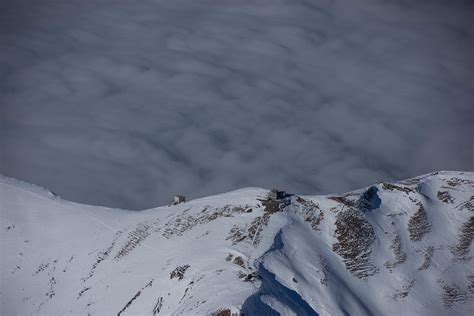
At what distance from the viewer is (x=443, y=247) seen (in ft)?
401

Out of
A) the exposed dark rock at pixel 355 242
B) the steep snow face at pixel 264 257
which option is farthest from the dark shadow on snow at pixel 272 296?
the exposed dark rock at pixel 355 242

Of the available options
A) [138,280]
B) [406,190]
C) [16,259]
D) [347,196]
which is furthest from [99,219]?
[406,190]

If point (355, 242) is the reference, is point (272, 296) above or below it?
above

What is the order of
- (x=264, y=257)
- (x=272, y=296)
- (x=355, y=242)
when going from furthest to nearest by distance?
(x=355, y=242), (x=264, y=257), (x=272, y=296)

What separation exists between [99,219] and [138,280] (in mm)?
37357

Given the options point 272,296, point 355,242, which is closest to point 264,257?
point 272,296

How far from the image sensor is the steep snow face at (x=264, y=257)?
334ft

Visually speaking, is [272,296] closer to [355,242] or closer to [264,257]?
[264,257]

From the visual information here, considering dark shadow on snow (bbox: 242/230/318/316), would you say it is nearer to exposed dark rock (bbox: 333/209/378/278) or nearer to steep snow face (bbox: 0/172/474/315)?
steep snow face (bbox: 0/172/474/315)

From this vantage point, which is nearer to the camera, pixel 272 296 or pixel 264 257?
pixel 272 296

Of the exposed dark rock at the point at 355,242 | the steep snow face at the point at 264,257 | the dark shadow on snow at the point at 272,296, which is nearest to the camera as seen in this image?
the dark shadow on snow at the point at 272,296

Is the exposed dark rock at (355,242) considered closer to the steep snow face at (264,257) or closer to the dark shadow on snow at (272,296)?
the steep snow face at (264,257)

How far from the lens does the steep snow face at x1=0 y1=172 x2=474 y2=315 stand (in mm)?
101688

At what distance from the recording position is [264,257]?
107 m
